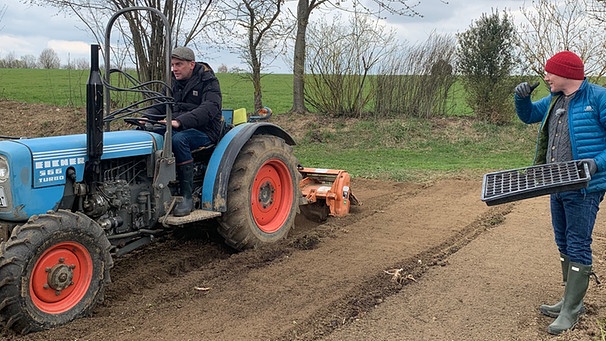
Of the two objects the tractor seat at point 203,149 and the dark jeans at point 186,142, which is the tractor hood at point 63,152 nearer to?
the dark jeans at point 186,142

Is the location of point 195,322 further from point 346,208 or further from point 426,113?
point 426,113

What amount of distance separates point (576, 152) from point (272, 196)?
304 cm

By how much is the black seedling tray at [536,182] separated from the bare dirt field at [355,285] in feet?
2.86

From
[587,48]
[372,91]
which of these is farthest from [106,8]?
[587,48]

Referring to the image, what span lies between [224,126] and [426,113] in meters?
11.6

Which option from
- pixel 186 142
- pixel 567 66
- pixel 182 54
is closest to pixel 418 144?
pixel 182 54

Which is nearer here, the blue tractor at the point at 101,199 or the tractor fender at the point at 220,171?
the blue tractor at the point at 101,199

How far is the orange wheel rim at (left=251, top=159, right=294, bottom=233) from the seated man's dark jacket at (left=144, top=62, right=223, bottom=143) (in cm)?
71

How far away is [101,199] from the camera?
4.35m

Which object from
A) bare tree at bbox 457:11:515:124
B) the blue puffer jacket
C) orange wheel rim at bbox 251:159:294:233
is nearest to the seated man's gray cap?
orange wheel rim at bbox 251:159:294:233

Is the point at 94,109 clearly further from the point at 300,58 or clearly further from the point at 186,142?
the point at 300,58

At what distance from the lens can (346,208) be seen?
6875mm

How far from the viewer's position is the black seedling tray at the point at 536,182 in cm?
337

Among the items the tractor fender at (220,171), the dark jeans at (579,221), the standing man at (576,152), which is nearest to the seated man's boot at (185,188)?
the tractor fender at (220,171)
